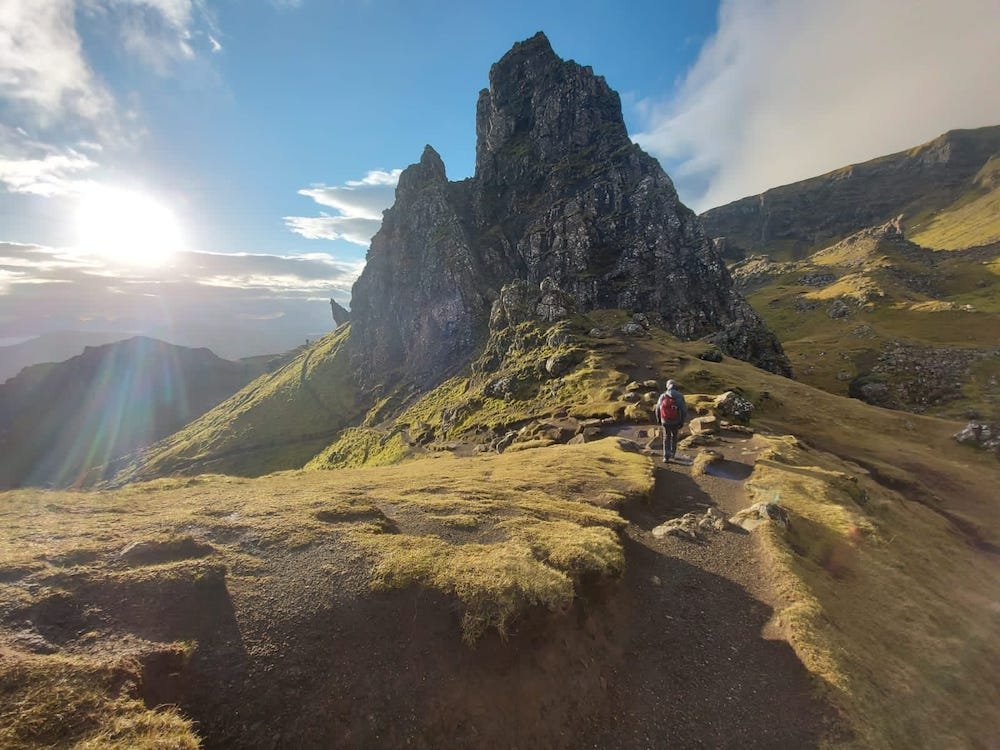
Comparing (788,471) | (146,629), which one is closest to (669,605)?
(146,629)

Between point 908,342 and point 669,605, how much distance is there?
152m

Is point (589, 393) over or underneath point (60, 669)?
underneath

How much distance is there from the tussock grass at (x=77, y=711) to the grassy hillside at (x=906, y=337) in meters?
114

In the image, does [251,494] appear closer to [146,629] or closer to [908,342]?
[146,629]

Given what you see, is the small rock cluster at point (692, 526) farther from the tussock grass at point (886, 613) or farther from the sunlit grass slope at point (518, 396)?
the sunlit grass slope at point (518, 396)

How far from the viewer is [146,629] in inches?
447

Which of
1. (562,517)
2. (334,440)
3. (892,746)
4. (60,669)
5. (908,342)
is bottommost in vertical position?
(334,440)

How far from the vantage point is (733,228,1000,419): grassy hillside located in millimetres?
91562

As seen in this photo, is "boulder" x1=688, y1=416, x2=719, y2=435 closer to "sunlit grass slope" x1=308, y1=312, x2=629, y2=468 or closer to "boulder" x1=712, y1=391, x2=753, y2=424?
"boulder" x1=712, y1=391, x2=753, y2=424

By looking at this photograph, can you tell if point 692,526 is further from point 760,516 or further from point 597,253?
point 597,253

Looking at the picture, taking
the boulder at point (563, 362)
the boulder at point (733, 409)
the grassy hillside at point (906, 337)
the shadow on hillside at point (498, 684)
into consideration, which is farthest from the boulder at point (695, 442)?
the grassy hillside at point (906, 337)

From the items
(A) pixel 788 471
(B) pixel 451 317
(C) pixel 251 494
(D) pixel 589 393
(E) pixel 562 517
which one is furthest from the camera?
(B) pixel 451 317

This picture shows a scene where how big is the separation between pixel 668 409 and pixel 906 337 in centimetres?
14550

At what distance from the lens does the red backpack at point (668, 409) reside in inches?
1262
